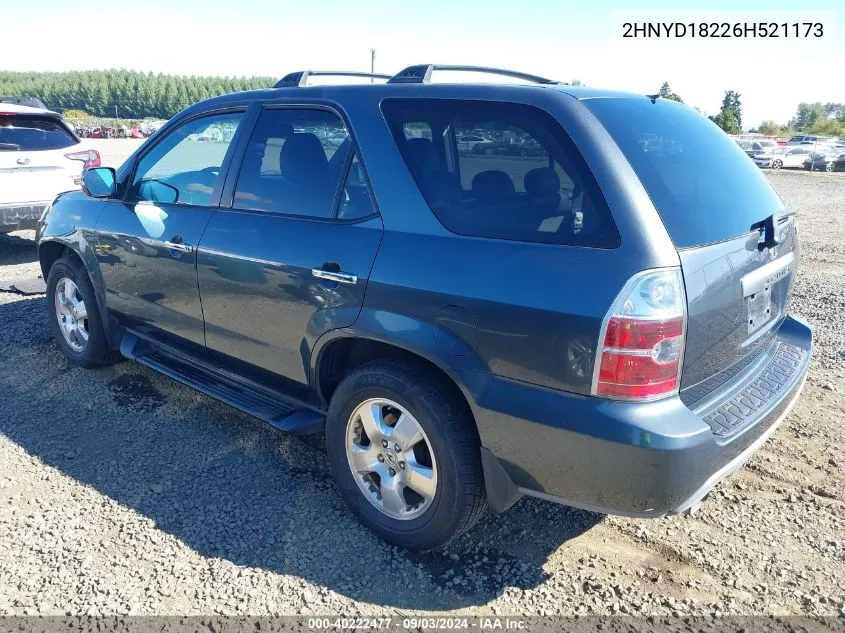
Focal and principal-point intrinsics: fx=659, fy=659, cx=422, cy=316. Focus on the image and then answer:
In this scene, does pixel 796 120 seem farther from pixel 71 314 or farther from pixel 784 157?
pixel 71 314

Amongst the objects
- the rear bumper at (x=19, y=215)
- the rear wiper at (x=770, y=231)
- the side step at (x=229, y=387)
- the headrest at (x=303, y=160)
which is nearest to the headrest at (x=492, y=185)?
the headrest at (x=303, y=160)

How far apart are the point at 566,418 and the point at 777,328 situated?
1.52 metres

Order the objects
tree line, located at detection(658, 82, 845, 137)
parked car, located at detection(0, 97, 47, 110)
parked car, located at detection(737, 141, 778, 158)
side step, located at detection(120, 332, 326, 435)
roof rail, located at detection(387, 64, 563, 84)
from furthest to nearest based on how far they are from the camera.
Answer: tree line, located at detection(658, 82, 845, 137)
parked car, located at detection(737, 141, 778, 158)
parked car, located at detection(0, 97, 47, 110)
side step, located at detection(120, 332, 326, 435)
roof rail, located at detection(387, 64, 563, 84)

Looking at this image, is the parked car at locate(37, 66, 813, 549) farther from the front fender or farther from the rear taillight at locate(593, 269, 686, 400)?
the front fender

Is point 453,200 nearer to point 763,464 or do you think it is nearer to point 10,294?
point 763,464

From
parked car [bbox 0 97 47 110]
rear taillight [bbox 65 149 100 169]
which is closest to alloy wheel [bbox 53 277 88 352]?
rear taillight [bbox 65 149 100 169]

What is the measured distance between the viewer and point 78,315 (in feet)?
15.0

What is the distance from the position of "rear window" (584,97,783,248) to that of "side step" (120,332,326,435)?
184 centimetres

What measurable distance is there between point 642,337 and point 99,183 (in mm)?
3414

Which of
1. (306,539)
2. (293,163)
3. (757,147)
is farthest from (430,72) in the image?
(757,147)

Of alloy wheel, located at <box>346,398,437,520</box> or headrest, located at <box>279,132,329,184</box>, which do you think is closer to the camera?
alloy wheel, located at <box>346,398,437,520</box>

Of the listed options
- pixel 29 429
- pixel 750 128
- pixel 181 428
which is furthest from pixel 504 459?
pixel 750 128

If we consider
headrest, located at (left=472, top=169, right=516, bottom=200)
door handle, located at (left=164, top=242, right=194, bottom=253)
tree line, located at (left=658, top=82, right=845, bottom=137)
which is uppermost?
headrest, located at (left=472, top=169, right=516, bottom=200)

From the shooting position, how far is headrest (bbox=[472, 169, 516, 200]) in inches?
98.7
